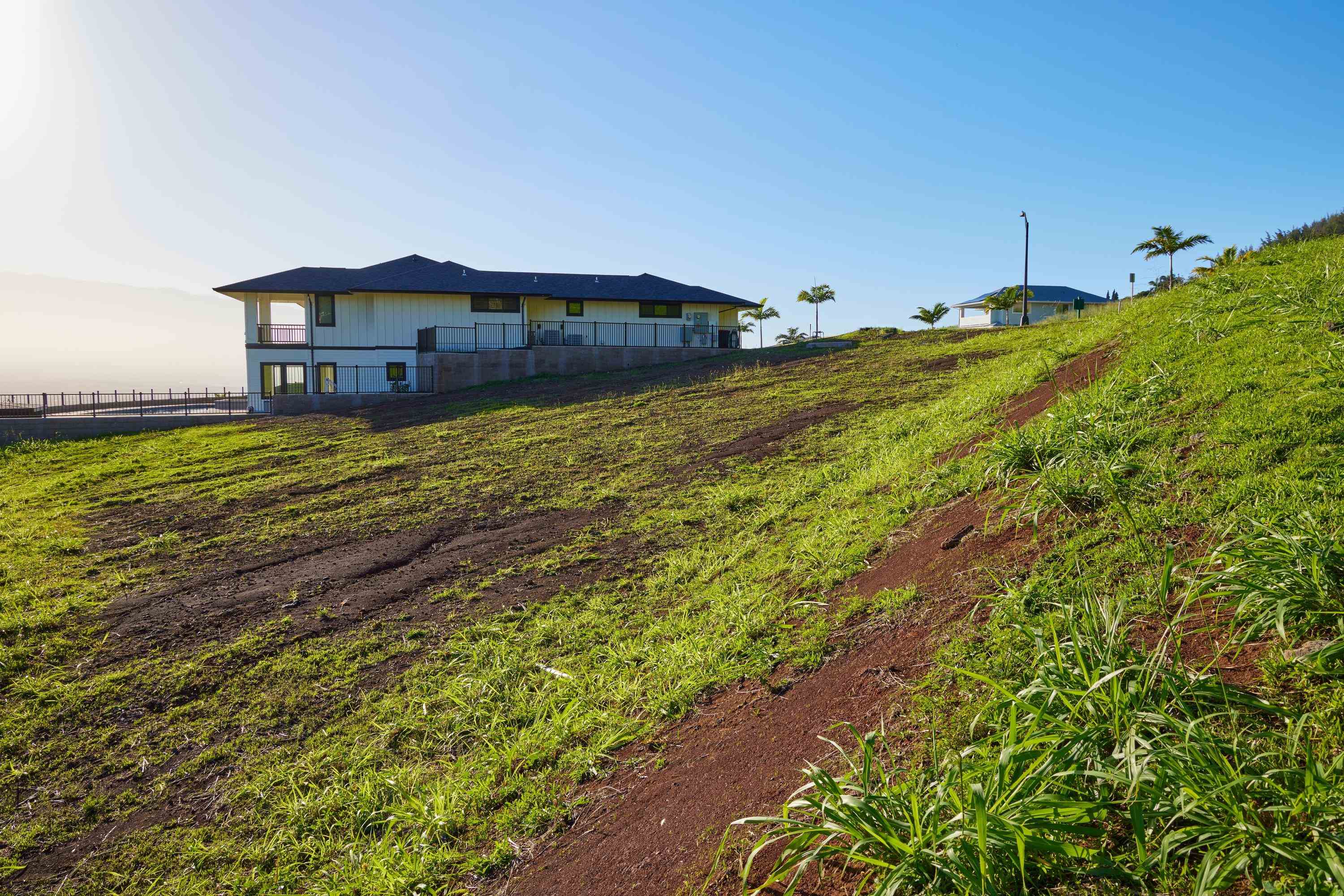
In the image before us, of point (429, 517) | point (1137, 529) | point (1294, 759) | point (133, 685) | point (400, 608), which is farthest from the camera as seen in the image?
point (429, 517)

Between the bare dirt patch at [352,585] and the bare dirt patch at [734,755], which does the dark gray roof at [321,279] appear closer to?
the bare dirt patch at [352,585]

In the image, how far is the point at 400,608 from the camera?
8.30 meters

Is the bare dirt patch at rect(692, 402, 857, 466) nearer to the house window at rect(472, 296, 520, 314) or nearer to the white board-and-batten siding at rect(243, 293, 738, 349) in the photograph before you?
the house window at rect(472, 296, 520, 314)

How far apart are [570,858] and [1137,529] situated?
3621 millimetres

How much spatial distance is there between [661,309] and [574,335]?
16.5 feet

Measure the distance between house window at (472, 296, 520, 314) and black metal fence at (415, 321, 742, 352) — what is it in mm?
978

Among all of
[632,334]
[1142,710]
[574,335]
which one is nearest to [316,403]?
[574,335]

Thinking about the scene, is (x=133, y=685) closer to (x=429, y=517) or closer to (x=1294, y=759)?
(x=429, y=517)

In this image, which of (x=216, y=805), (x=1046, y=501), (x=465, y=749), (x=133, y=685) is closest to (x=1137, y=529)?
(x=1046, y=501)

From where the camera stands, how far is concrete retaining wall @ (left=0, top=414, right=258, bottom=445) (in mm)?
26031

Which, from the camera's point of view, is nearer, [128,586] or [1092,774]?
[1092,774]

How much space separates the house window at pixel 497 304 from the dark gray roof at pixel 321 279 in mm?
5295

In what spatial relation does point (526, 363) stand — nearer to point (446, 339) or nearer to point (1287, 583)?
point (446, 339)

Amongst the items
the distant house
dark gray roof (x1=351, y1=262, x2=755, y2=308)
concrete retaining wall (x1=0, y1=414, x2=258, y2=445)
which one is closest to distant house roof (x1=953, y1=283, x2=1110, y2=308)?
the distant house
